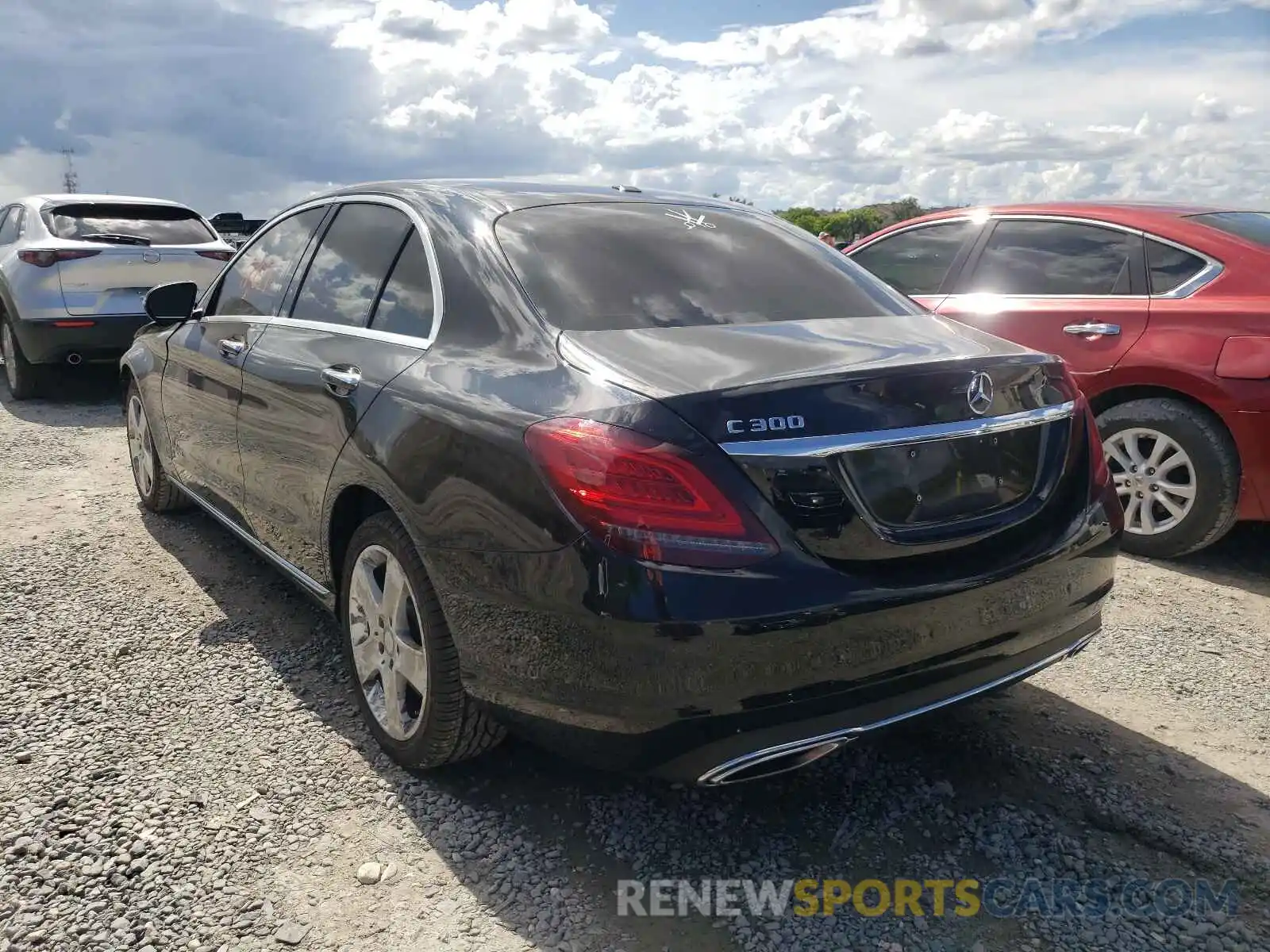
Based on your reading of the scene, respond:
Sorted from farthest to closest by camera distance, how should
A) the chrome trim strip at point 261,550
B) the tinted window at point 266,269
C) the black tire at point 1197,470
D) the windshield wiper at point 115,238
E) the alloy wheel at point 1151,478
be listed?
the windshield wiper at point 115,238 → the alloy wheel at point 1151,478 → the black tire at point 1197,470 → the tinted window at point 266,269 → the chrome trim strip at point 261,550

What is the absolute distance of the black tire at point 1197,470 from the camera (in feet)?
14.6

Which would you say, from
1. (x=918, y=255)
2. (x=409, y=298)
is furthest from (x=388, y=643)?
(x=918, y=255)

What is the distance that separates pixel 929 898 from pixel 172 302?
381 centimetres

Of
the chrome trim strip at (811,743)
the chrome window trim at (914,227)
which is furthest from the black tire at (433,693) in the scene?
the chrome window trim at (914,227)

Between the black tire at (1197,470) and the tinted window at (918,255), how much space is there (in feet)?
4.64

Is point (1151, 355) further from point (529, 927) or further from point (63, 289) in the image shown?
point (63, 289)

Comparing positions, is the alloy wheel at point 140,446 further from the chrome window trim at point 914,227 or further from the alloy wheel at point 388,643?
the chrome window trim at point 914,227

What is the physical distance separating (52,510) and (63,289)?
3406mm

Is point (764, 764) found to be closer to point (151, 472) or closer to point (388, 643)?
point (388, 643)

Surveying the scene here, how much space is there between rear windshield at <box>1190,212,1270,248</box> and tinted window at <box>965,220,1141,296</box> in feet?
1.15

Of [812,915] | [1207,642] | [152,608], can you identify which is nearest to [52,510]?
[152,608]

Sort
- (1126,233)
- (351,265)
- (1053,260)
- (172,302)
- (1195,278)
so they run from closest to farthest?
(351,265) → (172,302) → (1195,278) → (1126,233) → (1053,260)

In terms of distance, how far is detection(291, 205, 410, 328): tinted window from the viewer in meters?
3.14

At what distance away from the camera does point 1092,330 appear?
4895 millimetres
